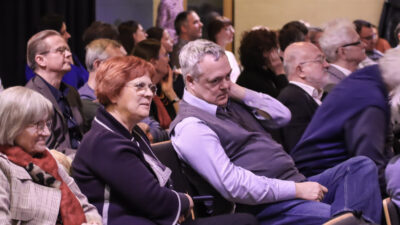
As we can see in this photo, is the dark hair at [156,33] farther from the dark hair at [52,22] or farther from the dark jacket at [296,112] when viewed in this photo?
the dark jacket at [296,112]

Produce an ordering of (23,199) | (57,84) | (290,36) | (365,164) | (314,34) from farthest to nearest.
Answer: (314,34)
(290,36)
(57,84)
(365,164)
(23,199)

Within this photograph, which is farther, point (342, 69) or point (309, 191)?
point (342, 69)

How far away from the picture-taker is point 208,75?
2.95m

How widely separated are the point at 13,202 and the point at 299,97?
201cm

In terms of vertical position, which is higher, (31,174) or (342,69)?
(31,174)

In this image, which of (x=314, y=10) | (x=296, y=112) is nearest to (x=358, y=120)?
(x=296, y=112)

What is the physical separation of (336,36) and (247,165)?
201cm

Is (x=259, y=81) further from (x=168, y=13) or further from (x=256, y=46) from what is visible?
(x=168, y=13)

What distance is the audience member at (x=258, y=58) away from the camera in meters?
4.67

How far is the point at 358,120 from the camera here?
2875mm

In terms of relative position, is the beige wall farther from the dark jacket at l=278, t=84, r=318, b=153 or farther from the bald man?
the dark jacket at l=278, t=84, r=318, b=153

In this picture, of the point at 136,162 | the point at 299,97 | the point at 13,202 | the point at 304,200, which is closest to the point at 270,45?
the point at 299,97

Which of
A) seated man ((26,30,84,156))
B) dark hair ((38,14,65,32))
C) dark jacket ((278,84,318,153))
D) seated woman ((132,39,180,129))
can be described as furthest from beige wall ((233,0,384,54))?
seated man ((26,30,84,156))

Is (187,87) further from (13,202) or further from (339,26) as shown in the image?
(339,26)
